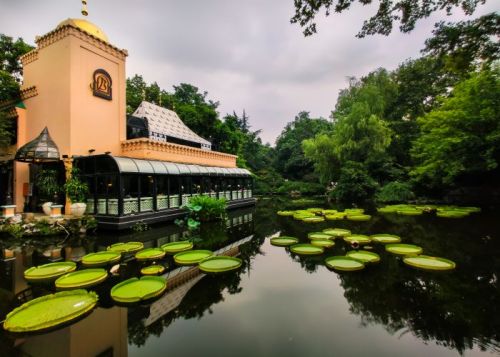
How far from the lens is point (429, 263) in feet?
17.0

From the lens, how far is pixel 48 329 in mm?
3039

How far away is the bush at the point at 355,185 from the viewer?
2205cm

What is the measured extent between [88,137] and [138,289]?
10.4 meters

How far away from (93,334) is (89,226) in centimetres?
735

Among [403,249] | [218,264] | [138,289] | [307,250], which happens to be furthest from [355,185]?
[138,289]

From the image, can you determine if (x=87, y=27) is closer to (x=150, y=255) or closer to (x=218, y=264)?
(x=150, y=255)

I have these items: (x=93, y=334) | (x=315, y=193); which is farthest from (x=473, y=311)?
(x=315, y=193)

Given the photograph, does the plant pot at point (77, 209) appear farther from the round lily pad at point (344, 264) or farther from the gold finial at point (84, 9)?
the gold finial at point (84, 9)

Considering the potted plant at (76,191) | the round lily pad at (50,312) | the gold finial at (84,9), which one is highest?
the gold finial at (84,9)

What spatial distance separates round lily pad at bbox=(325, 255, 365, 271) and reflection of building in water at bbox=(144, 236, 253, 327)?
2.93m

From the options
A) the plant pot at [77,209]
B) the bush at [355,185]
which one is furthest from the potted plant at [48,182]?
the bush at [355,185]

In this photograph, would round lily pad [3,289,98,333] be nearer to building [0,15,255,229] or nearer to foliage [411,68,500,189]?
building [0,15,255,229]

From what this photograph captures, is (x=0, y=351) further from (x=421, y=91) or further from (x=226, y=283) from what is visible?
(x=421, y=91)

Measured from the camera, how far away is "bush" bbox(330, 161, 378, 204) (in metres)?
22.0
